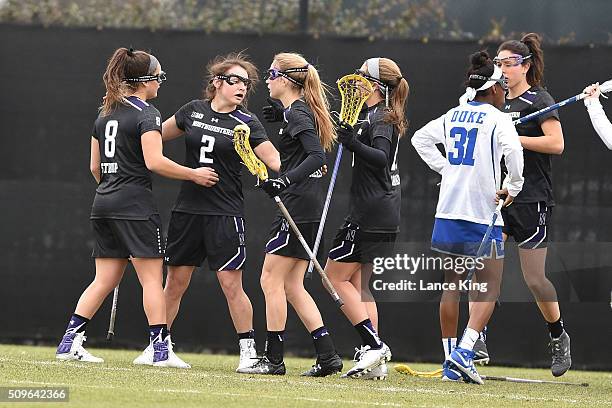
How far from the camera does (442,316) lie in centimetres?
707

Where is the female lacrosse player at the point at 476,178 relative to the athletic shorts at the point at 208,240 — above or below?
above

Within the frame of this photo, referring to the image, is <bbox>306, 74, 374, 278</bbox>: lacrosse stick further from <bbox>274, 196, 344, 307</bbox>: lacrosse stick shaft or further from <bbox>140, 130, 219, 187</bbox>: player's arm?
<bbox>140, 130, 219, 187</bbox>: player's arm

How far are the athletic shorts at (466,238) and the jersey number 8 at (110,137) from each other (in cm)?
185

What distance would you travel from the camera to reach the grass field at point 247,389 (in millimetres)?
5410

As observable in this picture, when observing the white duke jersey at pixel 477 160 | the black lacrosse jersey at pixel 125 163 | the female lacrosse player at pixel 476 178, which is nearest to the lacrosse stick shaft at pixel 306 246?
the female lacrosse player at pixel 476 178

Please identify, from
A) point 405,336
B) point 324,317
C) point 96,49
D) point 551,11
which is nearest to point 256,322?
point 324,317

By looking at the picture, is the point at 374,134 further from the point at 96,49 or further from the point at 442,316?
the point at 96,49

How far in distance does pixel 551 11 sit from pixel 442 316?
2682 mm

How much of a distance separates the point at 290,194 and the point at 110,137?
105cm

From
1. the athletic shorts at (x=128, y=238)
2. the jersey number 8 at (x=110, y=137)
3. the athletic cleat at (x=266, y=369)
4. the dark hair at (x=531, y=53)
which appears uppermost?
the dark hair at (x=531, y=53)

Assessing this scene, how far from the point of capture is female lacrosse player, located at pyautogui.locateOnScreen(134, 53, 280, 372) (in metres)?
6.90

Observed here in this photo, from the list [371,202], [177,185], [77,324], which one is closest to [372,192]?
[371,202]

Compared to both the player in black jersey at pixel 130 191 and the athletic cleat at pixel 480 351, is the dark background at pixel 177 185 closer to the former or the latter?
the athletic cleat at pixel 480 351

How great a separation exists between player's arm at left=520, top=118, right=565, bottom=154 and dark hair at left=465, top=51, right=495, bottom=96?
671 mm
